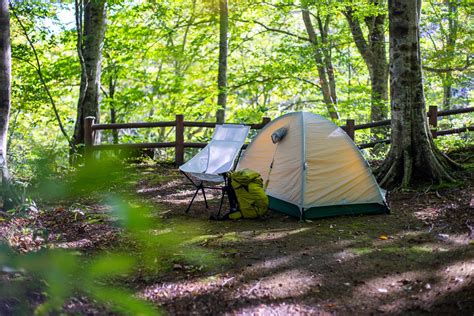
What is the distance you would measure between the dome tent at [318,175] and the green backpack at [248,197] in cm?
39

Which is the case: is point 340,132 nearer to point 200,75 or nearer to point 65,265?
point 65,265

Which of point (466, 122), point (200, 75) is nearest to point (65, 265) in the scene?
point (466, 122)

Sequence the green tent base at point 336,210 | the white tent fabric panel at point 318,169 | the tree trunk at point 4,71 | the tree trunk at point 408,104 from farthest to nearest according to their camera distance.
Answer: the tree trunk at point 408,104 < the white tent fabric panel at point 318,169 < the green tent base at point 336,210 < the tree trunk at point 4,71

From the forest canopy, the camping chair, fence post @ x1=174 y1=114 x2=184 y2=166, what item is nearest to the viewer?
the camping chair

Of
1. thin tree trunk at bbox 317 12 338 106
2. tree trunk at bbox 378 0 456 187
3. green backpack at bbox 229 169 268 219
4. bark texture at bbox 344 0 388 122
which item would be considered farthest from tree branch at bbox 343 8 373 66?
green backpack at bbox 229 169 268 219

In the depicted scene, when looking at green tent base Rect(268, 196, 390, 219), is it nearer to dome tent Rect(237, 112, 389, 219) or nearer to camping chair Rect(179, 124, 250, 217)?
dome tent Rect(237, 112, 389, 219)

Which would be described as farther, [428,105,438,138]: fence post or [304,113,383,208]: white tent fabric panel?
[428,105,438,138]: fence post

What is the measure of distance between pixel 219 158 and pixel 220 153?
139 millimetres

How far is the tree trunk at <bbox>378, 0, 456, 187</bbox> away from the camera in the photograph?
6.64 metres

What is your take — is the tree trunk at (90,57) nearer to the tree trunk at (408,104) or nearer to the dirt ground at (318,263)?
the dirt ground at (318,263)

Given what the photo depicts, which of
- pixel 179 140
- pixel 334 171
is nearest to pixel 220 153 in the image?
pixel 334 171

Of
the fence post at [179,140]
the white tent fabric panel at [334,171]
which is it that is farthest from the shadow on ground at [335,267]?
the fence post at [179,140]

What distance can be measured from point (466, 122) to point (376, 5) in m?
3.65

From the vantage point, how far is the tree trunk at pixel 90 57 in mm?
9594
